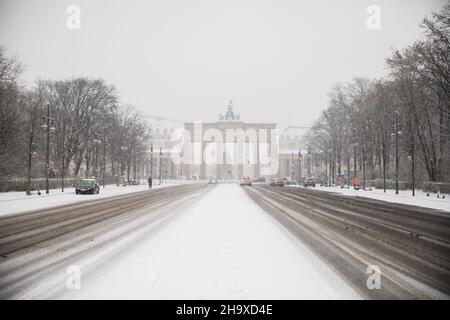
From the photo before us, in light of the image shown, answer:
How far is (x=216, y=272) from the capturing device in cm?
663

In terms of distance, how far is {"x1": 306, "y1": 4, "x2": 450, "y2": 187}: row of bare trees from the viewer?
30.6m

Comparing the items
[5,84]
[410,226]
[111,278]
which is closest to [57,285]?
[111,278]

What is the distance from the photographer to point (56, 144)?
50562 mm

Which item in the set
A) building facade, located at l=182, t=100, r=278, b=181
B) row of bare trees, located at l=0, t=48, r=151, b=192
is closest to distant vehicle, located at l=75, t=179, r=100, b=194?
row of bare trees, located at l=0, t=48, r=151, b=192

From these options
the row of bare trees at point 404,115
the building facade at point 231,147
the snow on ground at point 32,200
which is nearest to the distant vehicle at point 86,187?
the snow on ground at point 32,200

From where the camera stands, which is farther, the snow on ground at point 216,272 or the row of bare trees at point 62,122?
the row of bare trees at point 62,122

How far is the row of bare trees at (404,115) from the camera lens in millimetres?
30562

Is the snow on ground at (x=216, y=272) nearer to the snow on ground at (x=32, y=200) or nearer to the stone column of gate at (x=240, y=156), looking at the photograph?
the snow on ground at (x=32, y=200)

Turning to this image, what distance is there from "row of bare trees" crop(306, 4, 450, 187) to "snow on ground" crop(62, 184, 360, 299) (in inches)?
1088

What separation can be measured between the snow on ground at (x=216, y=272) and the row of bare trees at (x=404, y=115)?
2764 cm

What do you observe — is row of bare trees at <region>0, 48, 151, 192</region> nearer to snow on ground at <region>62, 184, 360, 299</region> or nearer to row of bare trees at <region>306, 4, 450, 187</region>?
snow on ground at <region>62, 184, 360, 299</region>

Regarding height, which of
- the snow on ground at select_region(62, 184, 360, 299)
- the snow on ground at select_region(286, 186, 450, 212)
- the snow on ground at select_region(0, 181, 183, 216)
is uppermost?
the snow on ground at select_region(62, 184, 360, 299)
